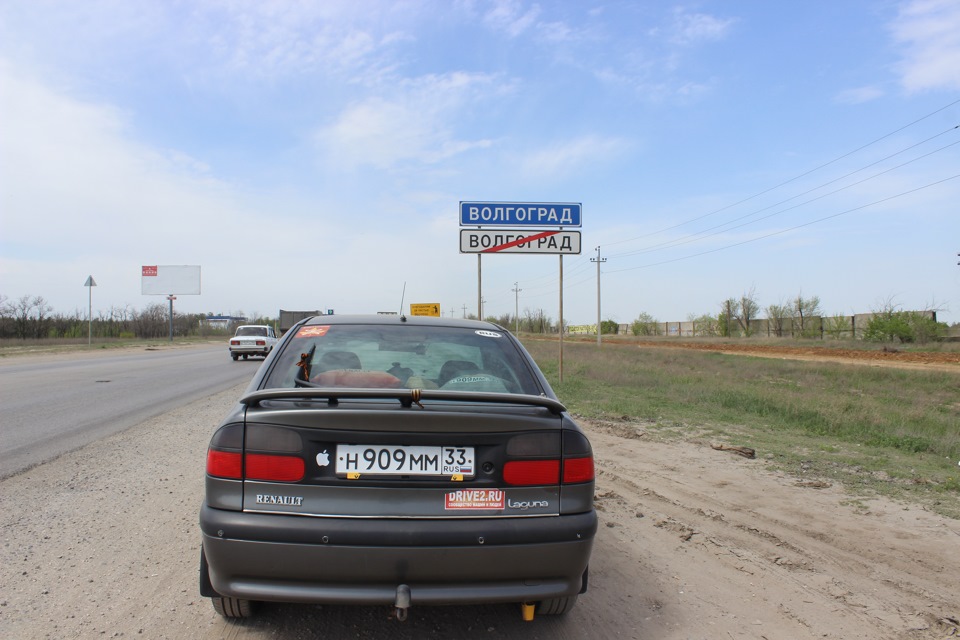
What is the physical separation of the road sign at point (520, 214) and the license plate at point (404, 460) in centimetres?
1091

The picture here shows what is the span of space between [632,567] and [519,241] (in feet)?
32.5

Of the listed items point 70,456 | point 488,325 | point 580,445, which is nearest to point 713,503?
point 488,325

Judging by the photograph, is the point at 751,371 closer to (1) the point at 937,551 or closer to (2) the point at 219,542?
(1) the point at 937,551

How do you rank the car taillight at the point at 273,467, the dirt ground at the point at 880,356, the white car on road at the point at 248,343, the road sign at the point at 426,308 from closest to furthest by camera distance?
1. the car taillight at the point at 273,467
2. the road sign at the point at 426,308
3. the dirt ground at the point at 880,356
4. the white car on road at the point at 248,343

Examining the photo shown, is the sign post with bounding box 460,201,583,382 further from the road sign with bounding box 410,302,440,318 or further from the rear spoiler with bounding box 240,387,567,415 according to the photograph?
the rear spoiler with bounding box 240,387,567,415

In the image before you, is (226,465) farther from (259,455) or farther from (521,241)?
(521,241)

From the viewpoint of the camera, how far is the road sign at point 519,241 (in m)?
13.0

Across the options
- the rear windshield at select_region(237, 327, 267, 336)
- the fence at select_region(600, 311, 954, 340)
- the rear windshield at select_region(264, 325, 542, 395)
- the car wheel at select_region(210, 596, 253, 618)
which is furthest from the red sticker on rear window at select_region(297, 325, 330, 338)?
the fence at select_region(600, 311, 954, 340)

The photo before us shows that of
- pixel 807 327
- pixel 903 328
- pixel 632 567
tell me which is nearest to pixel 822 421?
pixel 632 567

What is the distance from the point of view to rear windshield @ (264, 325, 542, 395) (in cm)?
333

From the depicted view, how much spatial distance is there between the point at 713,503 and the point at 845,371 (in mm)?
17640

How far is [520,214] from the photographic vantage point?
13156mm

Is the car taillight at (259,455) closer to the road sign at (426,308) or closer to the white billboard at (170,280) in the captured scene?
the road sign at (426,308)

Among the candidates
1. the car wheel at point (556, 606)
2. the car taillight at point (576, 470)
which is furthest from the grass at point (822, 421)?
the car taillight at point (576, 470)
